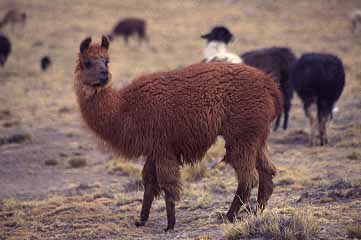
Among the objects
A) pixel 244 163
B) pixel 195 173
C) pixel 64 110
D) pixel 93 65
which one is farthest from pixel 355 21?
pixel 93 65

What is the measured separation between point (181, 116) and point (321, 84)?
18.8 ft

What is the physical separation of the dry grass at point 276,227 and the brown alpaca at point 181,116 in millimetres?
1031

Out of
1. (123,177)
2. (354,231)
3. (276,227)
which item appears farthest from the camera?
(123,177)

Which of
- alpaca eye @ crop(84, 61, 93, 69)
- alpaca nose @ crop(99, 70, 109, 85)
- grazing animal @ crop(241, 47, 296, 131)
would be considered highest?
alpaca eye @ crop(84, 61, 93, 69)

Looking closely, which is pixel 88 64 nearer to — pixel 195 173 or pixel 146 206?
pixel 146 206

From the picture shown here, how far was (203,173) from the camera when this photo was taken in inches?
412

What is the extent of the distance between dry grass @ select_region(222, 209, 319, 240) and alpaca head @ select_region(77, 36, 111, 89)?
7.93 feet

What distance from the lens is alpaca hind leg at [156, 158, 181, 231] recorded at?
22.7 feet

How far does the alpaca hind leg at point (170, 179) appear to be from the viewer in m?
6.92

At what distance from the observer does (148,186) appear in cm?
738

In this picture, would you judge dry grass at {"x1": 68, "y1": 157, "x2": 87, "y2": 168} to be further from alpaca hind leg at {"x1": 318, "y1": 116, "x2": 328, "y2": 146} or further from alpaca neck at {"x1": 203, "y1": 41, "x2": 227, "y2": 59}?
alpaca hind leg at {"x1": 318, "y1": 116, "x2": 328, "y2": 146}

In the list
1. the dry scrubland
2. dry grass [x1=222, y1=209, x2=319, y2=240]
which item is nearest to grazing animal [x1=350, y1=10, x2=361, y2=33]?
the dry scrubland

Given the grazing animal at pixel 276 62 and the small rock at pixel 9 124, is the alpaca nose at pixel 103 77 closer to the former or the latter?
the grazing animal at pixel 276 62

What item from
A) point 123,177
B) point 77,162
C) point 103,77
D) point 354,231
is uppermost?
point 103,77
